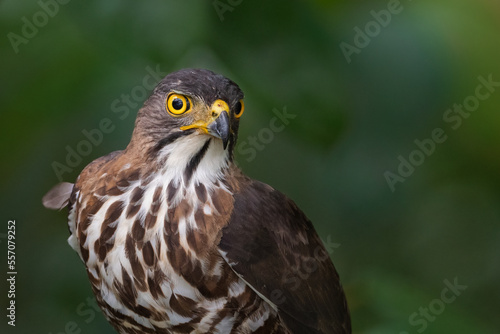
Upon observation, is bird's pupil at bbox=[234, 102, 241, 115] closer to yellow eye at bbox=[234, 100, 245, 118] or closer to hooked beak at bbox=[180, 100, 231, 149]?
yellow eye at bbox=[234, 100, 245, 118]

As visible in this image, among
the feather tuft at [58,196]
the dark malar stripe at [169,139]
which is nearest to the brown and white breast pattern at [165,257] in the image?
the dark malar stripe at [169,139]

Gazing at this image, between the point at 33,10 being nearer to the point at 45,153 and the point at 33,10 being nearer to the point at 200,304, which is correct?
the point at 45,153

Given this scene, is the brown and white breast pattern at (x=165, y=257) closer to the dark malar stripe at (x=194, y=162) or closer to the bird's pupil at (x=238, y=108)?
the dark malar stripe at (x=194, y=162)

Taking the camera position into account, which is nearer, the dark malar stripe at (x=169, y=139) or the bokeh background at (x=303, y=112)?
the dark malar stripe at (x=169, y=139)

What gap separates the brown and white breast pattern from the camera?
3.57 m

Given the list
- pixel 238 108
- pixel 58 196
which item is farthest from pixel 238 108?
pixel 58 196

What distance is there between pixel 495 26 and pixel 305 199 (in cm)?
133

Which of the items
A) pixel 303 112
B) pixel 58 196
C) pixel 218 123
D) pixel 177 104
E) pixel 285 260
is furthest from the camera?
pixel 303 112

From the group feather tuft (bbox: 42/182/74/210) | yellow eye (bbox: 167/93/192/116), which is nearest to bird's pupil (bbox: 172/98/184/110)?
yellow eye (bbox: 167/93/192/116)

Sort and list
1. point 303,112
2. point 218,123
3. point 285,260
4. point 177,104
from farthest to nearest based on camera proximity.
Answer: point 303,112 → point 285,260 → point 177,104 → point 218,123

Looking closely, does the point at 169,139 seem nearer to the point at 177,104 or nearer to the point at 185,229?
the point at 177,104

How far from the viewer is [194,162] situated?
144 inches

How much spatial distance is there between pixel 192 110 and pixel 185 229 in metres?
0.49

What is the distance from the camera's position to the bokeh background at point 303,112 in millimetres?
4344
